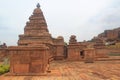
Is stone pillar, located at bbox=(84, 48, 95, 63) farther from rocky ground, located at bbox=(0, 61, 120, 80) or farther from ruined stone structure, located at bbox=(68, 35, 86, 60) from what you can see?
rocky ground, located at bbox=(0, 61, 120, 80)

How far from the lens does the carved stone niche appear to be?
916 centimetres

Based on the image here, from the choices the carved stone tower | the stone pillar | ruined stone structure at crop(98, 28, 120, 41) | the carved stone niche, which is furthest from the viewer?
ruined stone structure at crop(98, 28, 120, 41)

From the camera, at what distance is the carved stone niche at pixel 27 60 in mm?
9164

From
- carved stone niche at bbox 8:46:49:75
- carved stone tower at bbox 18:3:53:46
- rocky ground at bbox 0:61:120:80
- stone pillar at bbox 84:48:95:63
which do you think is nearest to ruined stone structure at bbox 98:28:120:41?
carved stone tower at bbox 18:3:53:46

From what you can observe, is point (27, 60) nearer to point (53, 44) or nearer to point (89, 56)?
Answer: point (89, 56)

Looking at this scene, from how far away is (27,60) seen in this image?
921 cm

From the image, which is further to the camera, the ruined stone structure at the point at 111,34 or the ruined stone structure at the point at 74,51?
the ruined stone structure at the point at 111,34

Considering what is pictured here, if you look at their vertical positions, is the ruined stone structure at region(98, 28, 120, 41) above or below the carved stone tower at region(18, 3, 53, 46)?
above

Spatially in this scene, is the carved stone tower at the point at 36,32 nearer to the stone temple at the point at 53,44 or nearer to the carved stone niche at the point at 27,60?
the stone temple at the point at 53,44

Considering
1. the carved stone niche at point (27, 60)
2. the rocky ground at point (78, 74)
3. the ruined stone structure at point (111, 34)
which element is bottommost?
the rocky ground at point (78, 74)

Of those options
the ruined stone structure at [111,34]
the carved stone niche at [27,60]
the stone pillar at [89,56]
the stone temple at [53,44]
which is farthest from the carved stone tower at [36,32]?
the ruined stone structure at [111,34]

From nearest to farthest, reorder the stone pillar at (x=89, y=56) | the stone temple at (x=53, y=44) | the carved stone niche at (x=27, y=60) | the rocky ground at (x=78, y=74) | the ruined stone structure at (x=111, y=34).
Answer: the rocky ground at (x=78, y=74) < the carved stone niche at (x=27, y=60) < the stone pillar at (x=89, y=56) < the stone temple at (x=53, y=44) < the ruined stone structure at (x=111, y=34)

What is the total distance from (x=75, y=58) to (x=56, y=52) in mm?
1998

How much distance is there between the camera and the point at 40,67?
9211 millimetres
